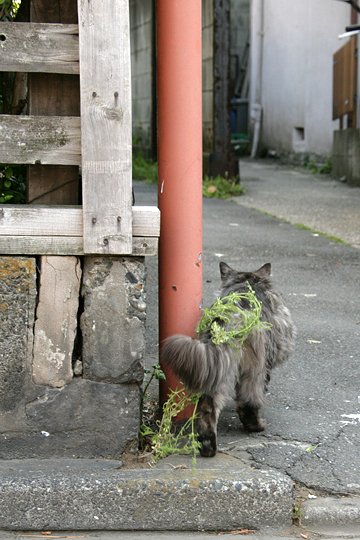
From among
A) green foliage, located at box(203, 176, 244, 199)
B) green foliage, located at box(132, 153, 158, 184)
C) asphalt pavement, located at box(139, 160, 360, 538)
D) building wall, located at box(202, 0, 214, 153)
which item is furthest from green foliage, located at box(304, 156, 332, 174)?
asphalt pavement, located at box(139, 160, 360, 538)

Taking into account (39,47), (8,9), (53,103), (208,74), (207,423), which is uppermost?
(208,74)

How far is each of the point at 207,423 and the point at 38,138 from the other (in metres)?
1.29

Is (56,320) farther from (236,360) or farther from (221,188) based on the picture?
(221,188)

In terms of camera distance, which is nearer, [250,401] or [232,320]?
[232,320]

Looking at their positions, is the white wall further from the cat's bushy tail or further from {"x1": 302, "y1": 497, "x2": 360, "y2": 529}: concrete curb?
{"x1": 302, "y1": 497, "x2": 360, "y2": 529}: concrete curb

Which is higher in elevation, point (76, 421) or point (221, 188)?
point (221, 188)

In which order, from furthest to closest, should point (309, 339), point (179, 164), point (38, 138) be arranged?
point (309, 339)
point (179, 164)
point (38, 138)

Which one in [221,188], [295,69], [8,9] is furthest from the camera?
[295,69]

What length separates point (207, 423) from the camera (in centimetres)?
405

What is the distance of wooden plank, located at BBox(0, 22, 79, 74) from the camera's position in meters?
3.85

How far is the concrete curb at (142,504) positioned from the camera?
380cm

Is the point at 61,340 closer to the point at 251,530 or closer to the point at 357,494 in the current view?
the point at 251,530

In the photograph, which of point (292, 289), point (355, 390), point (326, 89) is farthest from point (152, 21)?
point (355, 390)

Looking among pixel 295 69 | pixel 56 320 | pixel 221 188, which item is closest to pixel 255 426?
pixel 56 320
